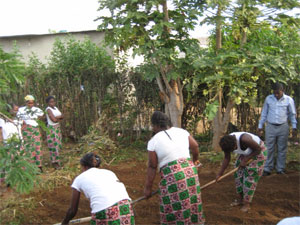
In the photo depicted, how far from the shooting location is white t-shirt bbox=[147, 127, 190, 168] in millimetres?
3221

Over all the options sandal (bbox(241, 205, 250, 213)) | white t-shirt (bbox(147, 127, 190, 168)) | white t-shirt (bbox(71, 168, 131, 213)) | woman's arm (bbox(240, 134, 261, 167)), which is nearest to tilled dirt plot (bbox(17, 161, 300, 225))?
sandal (bbox(241, 205, 250, 213))

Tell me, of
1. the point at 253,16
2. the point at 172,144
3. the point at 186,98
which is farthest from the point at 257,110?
the point at 172,144

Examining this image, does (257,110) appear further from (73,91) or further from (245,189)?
(73,91)

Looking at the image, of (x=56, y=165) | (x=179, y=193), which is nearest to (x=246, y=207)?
(x=179, y=193)

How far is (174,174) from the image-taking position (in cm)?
326

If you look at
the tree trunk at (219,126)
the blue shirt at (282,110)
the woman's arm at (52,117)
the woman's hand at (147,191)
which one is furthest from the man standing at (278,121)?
the woman's arm at (52,117)

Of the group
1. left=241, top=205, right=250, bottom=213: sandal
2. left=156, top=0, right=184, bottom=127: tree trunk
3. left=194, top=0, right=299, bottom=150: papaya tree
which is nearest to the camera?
left=241, top=205, right=250, bottom=213: sandal

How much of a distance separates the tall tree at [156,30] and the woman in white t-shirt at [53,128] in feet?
5.71

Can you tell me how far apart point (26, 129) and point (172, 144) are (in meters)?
3.79

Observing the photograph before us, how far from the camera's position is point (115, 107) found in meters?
8.41

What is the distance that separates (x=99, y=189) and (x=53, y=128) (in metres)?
3.84

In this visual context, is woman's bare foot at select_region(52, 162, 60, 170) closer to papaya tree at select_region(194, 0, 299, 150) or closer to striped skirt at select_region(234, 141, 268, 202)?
papaya tree at select_region(194, 0, 299, 150)

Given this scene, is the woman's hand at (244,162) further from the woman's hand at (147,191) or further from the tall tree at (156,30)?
the tall tree at (156,30)

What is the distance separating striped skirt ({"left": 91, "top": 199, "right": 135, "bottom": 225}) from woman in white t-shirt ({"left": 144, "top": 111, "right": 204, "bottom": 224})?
0.49 meters
